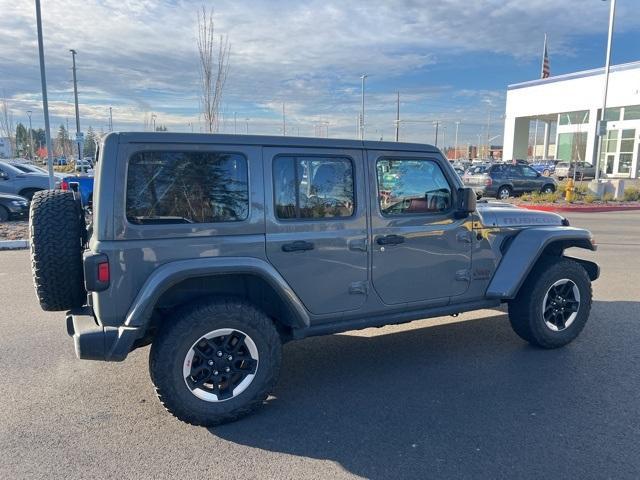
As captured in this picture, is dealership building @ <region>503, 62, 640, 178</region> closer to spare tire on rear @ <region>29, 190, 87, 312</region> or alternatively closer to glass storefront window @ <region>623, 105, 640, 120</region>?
glass storefront window @ <region>623, 105, 640, 120</region>

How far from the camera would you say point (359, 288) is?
3.65 metres

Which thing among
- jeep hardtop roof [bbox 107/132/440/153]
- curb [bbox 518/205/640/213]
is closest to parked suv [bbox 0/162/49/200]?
jeep hardtop roof [bbox 107/132/440/153]

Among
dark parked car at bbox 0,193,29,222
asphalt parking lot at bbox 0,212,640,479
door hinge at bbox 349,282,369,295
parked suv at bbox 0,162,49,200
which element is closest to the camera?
asphalt parking lot at bbox 0,212,640,479

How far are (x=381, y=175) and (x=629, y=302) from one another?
4.10 meters

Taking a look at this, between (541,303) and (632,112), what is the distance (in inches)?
1655

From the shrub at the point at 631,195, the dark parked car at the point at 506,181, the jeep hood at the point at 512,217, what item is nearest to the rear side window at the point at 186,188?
the jeep hood at the point at 512,217

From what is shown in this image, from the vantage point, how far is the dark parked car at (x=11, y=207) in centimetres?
1228

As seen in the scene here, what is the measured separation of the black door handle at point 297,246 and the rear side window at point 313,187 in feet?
0.62

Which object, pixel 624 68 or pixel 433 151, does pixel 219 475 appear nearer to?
pixel 433 151

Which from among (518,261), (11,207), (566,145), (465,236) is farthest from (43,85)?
(566,145)

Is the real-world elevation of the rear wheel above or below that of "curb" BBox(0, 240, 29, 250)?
above

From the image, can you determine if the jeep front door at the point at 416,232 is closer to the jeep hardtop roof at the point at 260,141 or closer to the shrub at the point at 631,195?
the jeep hardtop roof at the point at 260,141

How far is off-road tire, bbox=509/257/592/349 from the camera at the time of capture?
4.36 meters

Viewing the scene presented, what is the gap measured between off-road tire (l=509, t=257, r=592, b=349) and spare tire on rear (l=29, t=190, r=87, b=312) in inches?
144
